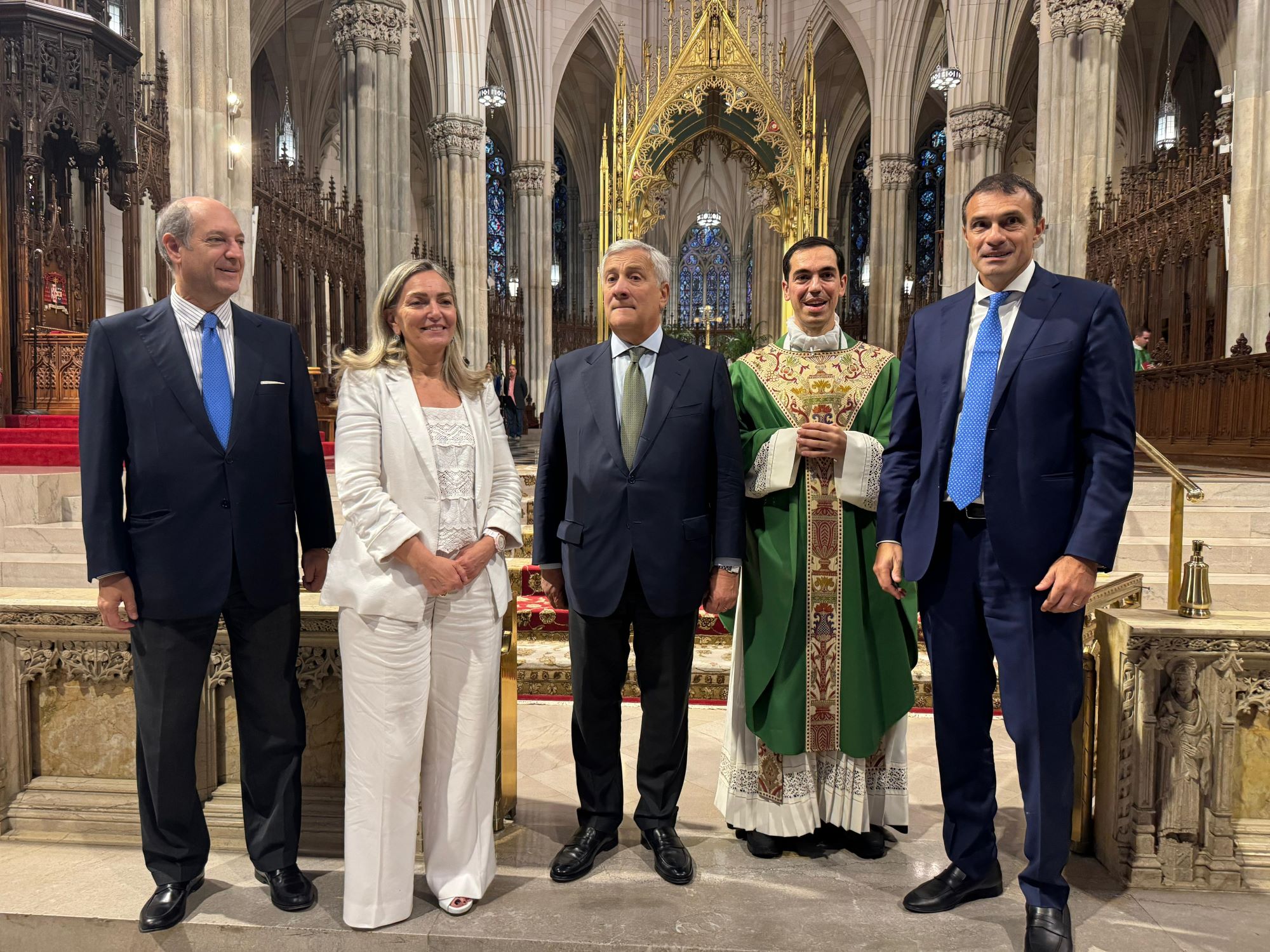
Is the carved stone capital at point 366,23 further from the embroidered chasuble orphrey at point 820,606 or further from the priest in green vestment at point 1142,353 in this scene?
the embroidered chasuble orphrey at point 820,606

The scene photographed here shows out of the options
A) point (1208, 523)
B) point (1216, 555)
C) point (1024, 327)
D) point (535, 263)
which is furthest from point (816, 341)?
point (535, 263)

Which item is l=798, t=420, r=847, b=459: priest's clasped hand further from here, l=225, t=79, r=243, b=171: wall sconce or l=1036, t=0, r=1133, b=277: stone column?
l=1036, t=0, r=1133, b=277: stone column

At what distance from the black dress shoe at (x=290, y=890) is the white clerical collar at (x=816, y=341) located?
192 centimetres

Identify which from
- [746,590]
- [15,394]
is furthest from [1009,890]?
[15,394]

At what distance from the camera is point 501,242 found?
24.1 meters

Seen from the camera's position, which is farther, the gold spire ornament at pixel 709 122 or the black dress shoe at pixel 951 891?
the gold spire ornament at pixel 709 122

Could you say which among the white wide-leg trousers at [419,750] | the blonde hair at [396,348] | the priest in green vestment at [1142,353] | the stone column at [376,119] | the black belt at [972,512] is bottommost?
the white wide-leg trousers at [419,750]

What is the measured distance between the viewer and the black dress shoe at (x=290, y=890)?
216cm

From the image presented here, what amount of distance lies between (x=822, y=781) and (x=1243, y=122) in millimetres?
9241

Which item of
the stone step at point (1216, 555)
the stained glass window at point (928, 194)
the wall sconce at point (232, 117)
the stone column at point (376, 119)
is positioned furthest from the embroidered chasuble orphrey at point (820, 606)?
the stained glass window at point (928, 194)

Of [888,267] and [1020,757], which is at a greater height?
[888,267]

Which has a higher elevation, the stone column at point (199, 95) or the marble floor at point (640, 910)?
the stone column at point (199, 95)

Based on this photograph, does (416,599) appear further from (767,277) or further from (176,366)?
(767,277)

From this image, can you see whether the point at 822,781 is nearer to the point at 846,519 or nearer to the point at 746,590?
the point at 746,590
